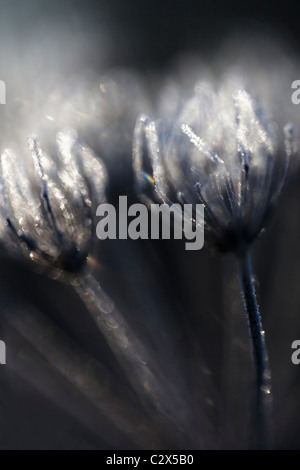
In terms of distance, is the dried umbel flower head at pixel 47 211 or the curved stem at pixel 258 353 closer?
the curved stem at pixel 258 353

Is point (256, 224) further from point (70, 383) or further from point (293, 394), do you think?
point (70, 383)

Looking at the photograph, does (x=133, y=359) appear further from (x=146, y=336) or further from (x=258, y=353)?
(x=258, y=353)

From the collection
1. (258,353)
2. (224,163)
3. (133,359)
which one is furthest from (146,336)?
(224,163)

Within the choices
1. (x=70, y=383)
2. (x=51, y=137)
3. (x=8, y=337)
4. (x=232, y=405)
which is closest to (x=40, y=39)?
(x=51, y=137)

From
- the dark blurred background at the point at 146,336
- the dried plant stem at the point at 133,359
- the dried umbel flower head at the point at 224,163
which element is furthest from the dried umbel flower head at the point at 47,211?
the dark blurred background at the point at 146,336

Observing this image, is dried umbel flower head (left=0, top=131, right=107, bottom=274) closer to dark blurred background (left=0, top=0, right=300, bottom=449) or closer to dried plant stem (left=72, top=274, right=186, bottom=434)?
dried plant stem (left=72, top=274, right=186, bottom=434)

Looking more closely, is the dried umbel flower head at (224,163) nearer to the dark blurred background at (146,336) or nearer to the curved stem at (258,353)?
the curved stem at (258,353)

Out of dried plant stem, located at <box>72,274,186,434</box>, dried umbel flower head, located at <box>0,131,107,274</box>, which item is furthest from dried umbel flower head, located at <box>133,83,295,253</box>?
dried plant stem, located at <box>72,274,186,434</box>
